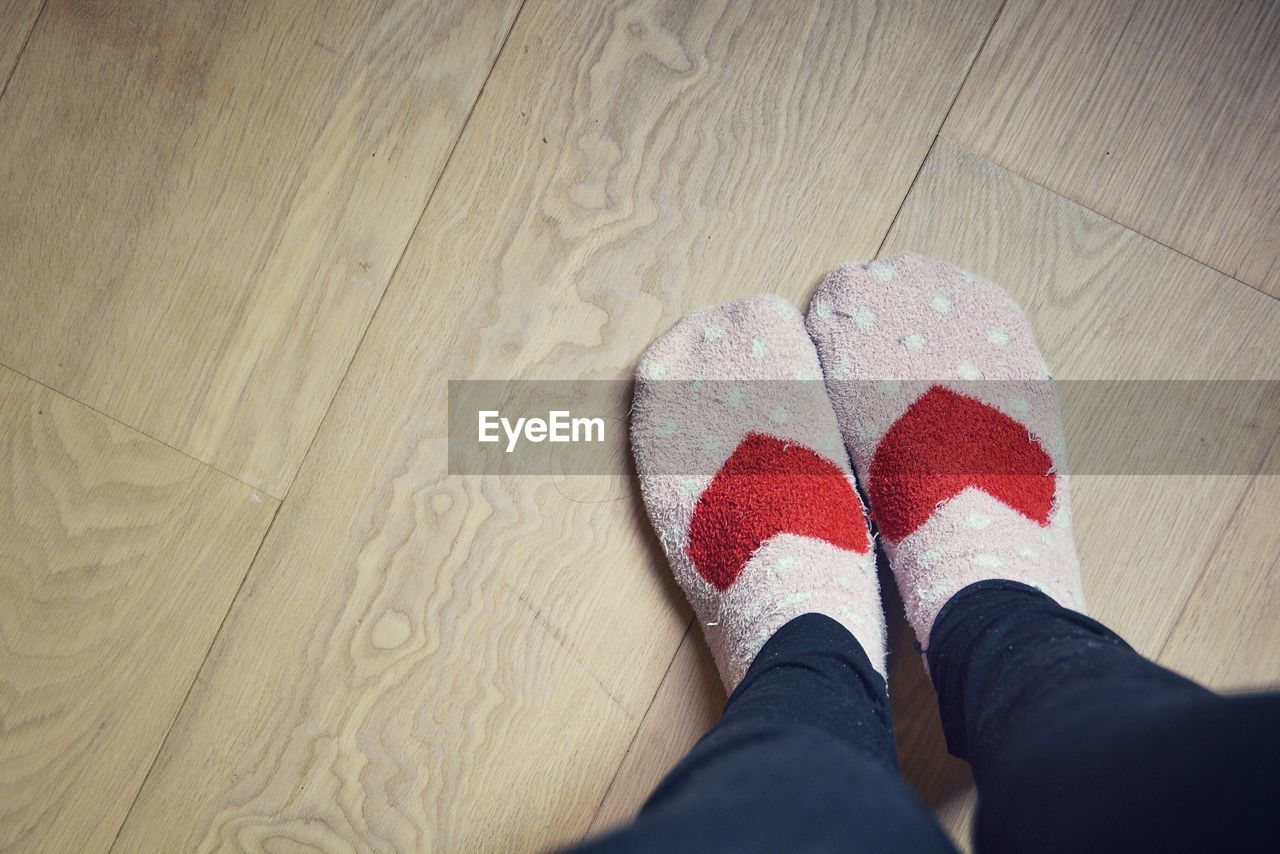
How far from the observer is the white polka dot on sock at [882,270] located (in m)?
0.65

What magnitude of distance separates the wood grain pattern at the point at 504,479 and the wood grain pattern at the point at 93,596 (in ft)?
0.09

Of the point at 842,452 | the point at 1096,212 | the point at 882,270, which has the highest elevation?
the point at 1096,212

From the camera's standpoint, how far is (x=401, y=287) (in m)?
0.64

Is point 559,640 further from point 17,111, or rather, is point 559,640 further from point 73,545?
point 17,111

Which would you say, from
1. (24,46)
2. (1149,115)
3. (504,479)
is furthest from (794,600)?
(24,46)

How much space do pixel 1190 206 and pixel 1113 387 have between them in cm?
15

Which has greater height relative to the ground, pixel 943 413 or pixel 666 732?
pixel 943 413

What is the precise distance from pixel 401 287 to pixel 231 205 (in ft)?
0.47

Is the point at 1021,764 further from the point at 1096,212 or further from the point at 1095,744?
the point at 1096,212

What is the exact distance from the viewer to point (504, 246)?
65 cm

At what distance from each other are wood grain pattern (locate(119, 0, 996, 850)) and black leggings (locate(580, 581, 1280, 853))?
0.63ft

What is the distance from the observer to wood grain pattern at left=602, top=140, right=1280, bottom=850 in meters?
0.65

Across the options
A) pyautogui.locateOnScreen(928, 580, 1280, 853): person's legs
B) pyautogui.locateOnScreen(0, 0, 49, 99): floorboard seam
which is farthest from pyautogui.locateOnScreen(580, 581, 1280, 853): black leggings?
pyautogui.locateOnScreen(0, 0, 49, 99): floorboard seam

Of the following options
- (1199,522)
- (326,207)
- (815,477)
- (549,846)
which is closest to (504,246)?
(326,207)
